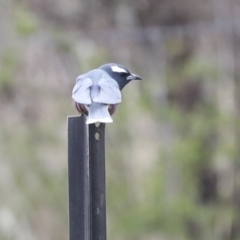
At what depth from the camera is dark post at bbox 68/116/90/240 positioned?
2.82 meters

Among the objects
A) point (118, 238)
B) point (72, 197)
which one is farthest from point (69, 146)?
point (118, 238)

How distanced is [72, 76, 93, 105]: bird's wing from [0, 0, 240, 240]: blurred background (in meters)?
4.89

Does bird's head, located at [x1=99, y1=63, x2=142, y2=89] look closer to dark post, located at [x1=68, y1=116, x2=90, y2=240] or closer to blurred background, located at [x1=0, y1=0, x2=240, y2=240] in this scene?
dark post, located at [x1=68, y1=116, x2=90, y2=240]

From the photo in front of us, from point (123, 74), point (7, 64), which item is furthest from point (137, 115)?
point (123, 74)

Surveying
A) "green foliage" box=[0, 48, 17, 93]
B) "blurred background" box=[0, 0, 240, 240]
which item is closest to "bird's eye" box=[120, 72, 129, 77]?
"blurred background" box=[0, 0, 240, 240]

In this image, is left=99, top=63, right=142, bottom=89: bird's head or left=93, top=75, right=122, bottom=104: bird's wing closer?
left=93, top=75, right=122, bottom=104: bird's wing

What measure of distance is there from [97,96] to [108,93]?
2.2 inches

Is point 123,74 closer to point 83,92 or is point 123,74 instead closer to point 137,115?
point 83,92

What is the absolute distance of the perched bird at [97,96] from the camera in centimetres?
292

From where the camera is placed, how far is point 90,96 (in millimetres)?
3078

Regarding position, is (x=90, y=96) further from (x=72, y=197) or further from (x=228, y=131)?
(x=228, y=131)

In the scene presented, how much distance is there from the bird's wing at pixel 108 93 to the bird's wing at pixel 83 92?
0.04 metres

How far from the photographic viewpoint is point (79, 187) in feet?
9.32

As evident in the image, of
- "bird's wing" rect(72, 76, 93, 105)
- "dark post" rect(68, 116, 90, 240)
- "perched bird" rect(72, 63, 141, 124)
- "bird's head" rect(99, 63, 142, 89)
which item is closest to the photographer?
"dark post" rect(68, 116, 90, 240)
